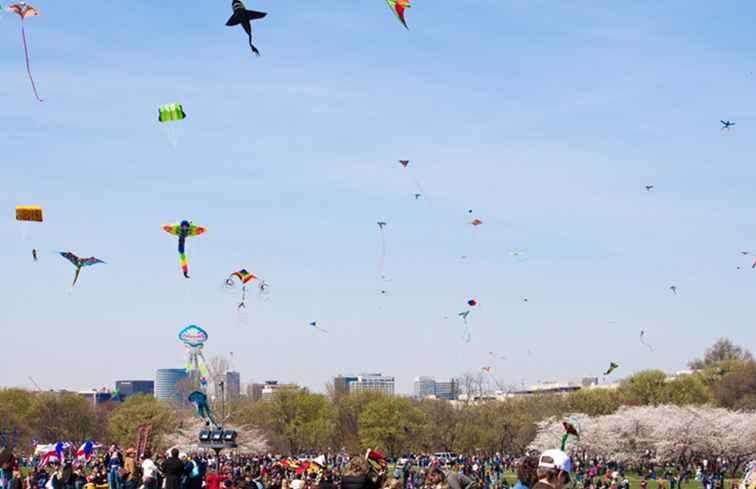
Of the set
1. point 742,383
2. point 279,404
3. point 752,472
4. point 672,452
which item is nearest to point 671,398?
point 742,383

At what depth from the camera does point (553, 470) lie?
602cm

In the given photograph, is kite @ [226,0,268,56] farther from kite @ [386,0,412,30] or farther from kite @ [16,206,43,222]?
kite @ [16,206,43,222]

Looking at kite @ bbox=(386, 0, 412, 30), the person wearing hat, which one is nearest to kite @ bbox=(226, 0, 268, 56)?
kite @ bbox=(386, 0, 412, 30)

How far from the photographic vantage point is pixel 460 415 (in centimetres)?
9594

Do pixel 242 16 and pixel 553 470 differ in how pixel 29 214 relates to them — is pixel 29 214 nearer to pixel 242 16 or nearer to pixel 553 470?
pixel 242 16

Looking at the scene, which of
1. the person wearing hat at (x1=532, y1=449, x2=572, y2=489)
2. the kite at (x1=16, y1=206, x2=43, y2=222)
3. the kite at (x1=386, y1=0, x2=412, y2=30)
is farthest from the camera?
the kite at (x1=16, y1=206, x2=43, y2=222)

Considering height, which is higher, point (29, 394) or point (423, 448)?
point (29, 394)

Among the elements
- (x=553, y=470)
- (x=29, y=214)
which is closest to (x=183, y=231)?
(x=29, y=214)

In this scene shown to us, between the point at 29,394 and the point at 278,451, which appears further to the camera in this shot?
the point at 29,394

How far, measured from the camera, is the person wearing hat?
5.97 meters

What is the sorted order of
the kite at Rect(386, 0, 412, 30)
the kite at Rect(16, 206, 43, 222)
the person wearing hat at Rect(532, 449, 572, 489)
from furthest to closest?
1. the kite at Rect(16, 206, 43, 222)
2. the kite at Rect(386, 0, 412, 30)
3. the person wearing hat at Rect(532, 449, 572, 489)

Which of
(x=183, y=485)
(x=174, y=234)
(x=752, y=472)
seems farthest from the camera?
(x=174, y=234)

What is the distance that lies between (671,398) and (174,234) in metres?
74.3

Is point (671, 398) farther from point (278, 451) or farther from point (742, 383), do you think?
point (278, 451)
